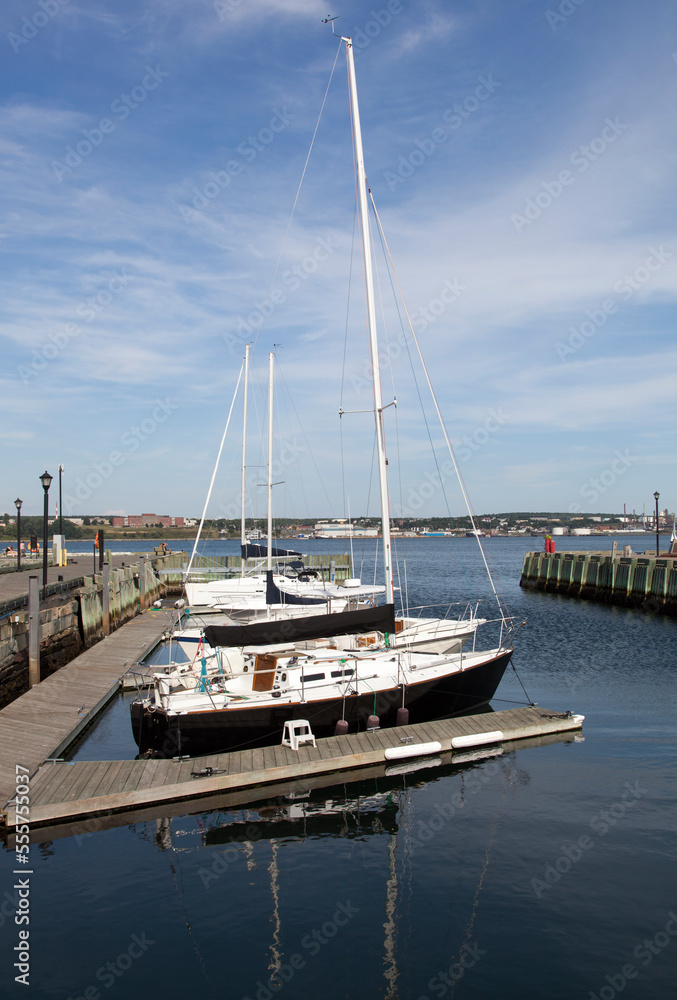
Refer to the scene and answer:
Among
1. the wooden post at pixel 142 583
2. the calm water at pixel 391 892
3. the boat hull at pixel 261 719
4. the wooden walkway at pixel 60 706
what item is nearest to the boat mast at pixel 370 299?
the boat hull at pixel 261 719

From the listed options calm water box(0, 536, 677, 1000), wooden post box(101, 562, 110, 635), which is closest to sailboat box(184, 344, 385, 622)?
wooden post box(101, 562, 110, 635)

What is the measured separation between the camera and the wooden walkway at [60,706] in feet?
47.9

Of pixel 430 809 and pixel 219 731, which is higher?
pixel 219 731

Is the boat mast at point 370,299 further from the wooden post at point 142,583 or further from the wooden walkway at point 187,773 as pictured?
the wooden post at point 142,583

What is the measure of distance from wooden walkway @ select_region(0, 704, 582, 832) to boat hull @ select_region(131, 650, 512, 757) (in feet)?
2.08

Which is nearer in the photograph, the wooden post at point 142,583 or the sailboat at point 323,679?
the sailboat at point 323,679

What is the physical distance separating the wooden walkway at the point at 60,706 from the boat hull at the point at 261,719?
2.12m

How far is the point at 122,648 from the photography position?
90.8ft

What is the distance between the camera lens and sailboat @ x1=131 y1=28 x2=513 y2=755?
15781 millimetres

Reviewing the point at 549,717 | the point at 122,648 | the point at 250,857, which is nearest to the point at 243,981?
the point at 250,857

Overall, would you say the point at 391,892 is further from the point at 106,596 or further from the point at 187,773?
the point at 106,596

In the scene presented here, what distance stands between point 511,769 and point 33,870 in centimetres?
992

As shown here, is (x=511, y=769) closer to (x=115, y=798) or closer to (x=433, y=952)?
(x=433, y=952)

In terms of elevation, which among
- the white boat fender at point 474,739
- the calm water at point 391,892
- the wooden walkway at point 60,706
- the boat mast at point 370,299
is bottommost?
the calm water at point 391,892
